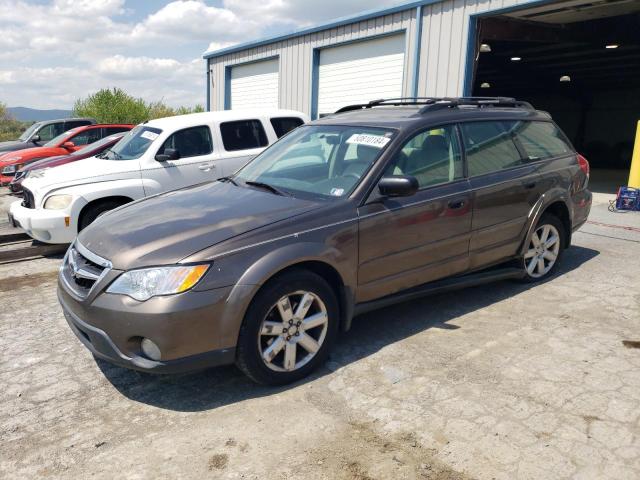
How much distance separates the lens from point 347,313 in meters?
3.69

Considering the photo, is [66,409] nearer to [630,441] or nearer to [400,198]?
[400,198]

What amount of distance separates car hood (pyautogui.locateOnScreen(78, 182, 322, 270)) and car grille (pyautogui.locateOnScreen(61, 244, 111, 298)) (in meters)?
0.05

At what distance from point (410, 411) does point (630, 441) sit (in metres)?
1.13

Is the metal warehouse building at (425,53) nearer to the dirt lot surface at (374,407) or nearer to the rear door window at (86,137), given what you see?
the rear door window at (86,137)

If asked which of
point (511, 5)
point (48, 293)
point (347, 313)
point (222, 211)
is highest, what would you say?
point (511, 5)

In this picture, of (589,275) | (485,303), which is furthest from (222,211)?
(589,275)

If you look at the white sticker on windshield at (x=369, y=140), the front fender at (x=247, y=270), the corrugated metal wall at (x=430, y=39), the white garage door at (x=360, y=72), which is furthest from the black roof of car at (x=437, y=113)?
the white garage door at (x=360, y=72)

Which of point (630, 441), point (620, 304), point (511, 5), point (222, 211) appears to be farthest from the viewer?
point (511, 5)

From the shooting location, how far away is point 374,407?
10.5 feet

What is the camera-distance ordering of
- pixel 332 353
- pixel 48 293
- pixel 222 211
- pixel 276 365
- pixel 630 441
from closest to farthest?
pixel 630 441
pixel 276 365
pixel 222 211
pixel 332 353
pixel 48 293

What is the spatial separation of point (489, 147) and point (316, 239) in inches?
82.6

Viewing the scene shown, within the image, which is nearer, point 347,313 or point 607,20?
point 347,313

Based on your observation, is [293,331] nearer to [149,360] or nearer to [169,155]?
[149,360]

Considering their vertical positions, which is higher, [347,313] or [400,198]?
[400,198]
